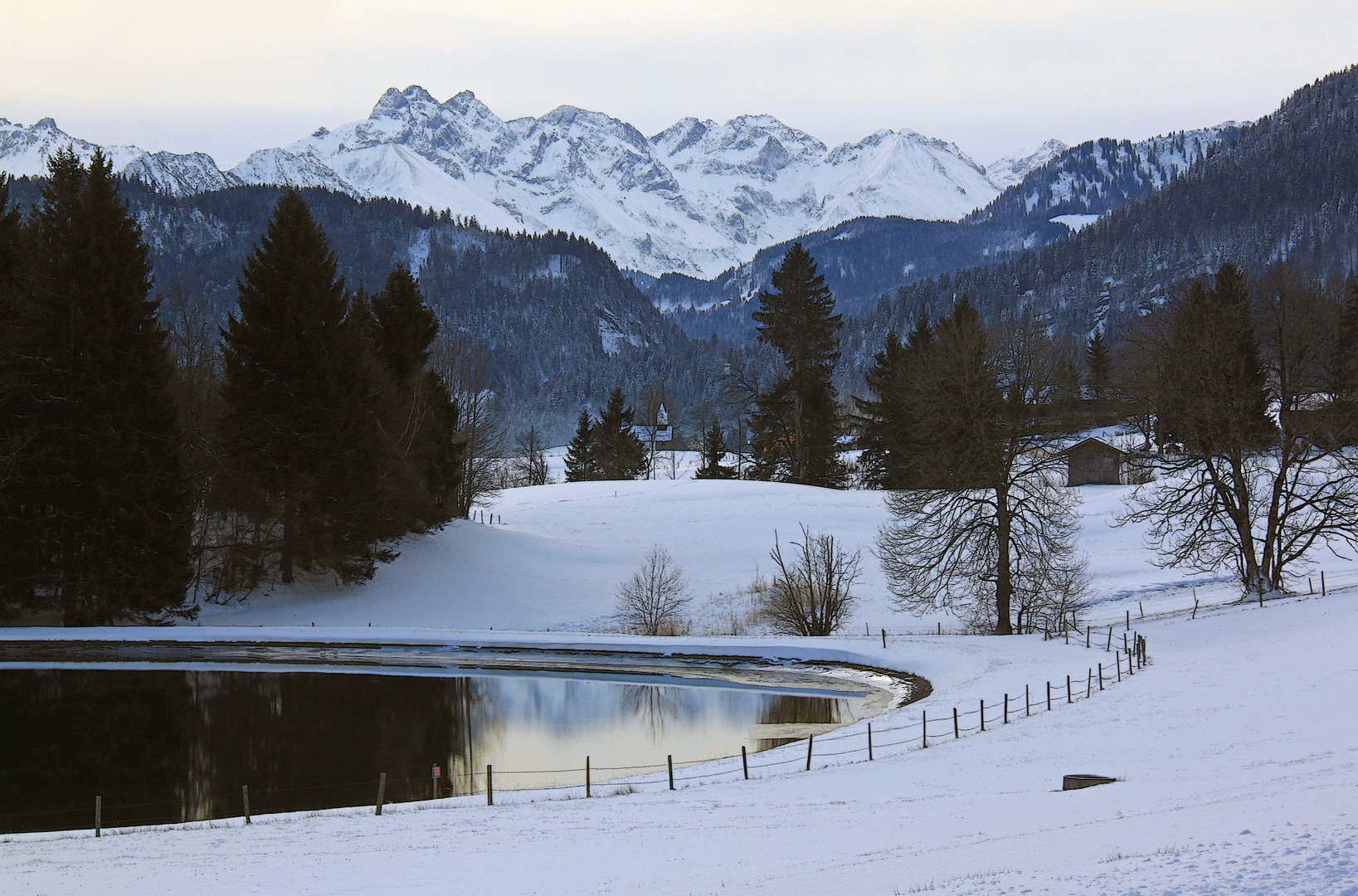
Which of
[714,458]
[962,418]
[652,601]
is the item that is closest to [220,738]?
[652,601]

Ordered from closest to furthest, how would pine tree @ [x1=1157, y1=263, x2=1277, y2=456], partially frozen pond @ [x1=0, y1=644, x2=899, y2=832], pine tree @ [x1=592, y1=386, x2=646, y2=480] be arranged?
partially frozen pond @ [x1=0, y1=644, x2=899, y2=832] → pine tree @ [x1=1157, y1=263, x2=1277, y2=456] → pine tree @ [x1=592, y1=386, x2=646, y2=480]

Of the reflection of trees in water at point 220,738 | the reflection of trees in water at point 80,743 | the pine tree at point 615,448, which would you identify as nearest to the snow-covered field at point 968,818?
the reflection of trees in water at point 220,738

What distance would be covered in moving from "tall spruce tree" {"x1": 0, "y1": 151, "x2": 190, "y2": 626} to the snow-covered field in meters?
22.9

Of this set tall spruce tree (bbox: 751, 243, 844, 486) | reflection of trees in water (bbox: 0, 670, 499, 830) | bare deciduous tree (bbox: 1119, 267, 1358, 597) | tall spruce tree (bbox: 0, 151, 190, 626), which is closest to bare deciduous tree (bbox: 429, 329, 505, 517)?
tall spruce tree (bbox: 0, 151, 190, 626)

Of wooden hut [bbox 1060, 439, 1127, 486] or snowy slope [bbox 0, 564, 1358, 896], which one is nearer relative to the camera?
snowy slope [bbox 0, 564, 1358, 896]

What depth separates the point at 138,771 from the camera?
78.7 ft

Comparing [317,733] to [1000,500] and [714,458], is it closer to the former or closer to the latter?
[1000,500]

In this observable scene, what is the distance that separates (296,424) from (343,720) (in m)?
19.7

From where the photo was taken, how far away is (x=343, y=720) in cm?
2789

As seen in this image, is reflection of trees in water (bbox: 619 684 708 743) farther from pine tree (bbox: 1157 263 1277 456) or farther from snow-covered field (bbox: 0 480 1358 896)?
pine tree (bbox: 1157 263 1277 456)

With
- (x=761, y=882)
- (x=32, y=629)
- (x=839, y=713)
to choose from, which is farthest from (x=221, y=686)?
(x=761, y=882)

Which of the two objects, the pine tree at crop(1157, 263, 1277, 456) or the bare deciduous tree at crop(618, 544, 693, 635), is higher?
the pine tree at crop(1157, 263, 1277, 456)

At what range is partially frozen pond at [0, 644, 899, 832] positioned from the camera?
22.8 m

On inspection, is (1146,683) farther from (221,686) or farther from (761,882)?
(221,686)
